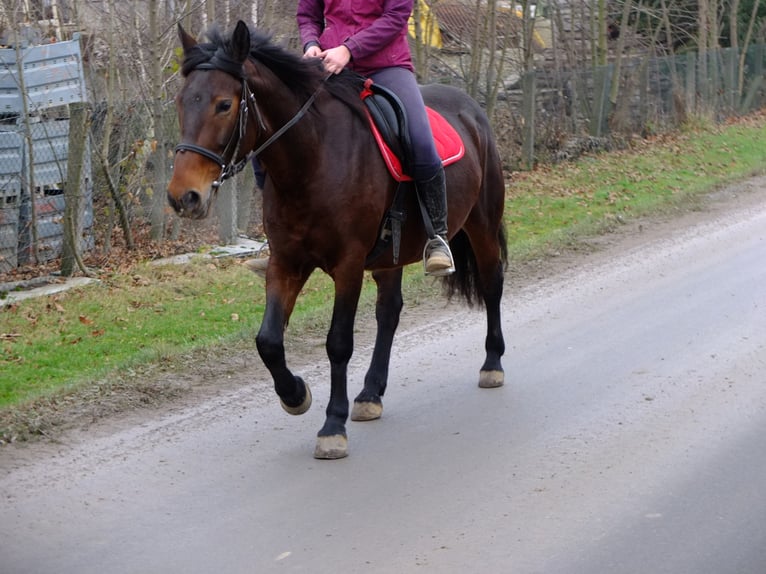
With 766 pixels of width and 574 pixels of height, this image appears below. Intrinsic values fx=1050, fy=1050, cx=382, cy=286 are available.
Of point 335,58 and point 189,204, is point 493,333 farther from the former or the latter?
point 189,204

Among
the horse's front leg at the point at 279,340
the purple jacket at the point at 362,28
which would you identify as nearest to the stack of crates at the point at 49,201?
the purple jacket at the point at 362,28

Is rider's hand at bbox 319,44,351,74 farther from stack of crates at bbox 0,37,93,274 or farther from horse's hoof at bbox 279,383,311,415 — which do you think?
stack of crates at bbox 0,37,93,274

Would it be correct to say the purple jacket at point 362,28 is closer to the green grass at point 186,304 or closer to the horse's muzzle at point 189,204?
the horse's muzzle at point 189,204

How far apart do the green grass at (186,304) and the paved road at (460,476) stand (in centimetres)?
146

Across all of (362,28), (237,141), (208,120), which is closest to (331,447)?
(237,141)

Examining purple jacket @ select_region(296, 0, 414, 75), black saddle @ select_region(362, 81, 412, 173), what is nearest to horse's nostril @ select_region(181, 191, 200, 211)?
black saddle @ select_region(362, 81, 412, 173)

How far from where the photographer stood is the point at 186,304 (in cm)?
1033

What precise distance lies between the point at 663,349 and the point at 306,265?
3.11m

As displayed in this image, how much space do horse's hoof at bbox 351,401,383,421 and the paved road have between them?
83 millimetres

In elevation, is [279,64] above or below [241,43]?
below

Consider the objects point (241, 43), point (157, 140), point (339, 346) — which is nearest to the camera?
point (241, 43)

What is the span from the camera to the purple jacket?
6199mm

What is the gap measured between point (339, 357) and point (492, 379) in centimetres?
157

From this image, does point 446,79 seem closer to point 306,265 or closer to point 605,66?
point 605,66
